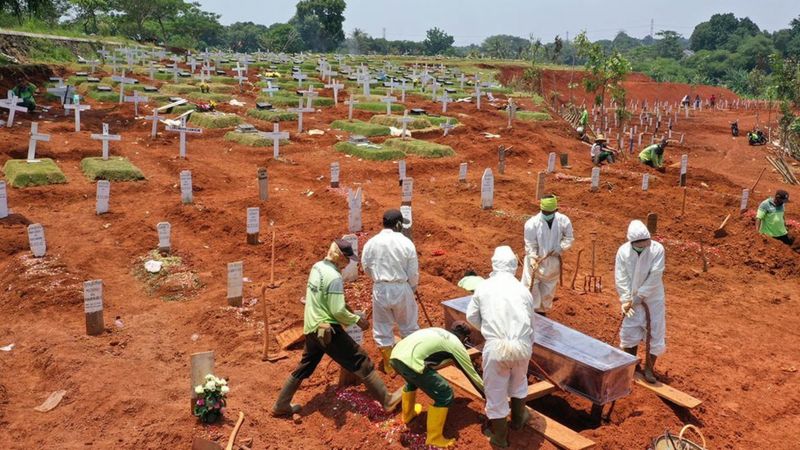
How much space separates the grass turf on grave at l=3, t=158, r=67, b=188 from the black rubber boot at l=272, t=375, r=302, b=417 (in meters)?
11.1

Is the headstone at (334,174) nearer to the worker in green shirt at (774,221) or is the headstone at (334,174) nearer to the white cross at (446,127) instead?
the worker in green shirt at (774,221)

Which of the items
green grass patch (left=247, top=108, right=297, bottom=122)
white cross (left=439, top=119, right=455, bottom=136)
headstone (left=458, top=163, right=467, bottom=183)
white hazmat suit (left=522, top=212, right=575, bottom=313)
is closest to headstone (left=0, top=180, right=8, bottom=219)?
white hazmat suit (left=522, top=212, right=575, bottom=313)

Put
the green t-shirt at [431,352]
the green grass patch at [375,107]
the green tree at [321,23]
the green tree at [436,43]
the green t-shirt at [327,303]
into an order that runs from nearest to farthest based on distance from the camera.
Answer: the green t-shirt at [431,352]
the green t-shirt at [327,303]
the green grass patch at [375,107]
the green tree at [321,23]
the green tree at [436,43]

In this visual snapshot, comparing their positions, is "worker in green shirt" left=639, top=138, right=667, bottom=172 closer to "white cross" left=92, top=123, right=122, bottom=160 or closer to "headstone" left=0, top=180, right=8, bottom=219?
"white cross" left=92, top=123, right=122, bottom=160

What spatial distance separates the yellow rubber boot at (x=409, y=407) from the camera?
6047 millimetres

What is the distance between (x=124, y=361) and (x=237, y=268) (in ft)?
6.10

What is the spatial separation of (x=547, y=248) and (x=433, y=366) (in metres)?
3.76

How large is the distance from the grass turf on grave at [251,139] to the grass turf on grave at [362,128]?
3.23 meters

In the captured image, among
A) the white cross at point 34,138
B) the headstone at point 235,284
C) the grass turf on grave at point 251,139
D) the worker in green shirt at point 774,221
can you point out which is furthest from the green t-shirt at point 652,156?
the white cross at point 34,138

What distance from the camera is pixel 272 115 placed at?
26.8 metres

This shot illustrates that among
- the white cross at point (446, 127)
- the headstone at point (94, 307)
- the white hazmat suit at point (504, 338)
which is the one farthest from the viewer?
the white cross at point (446, 127)

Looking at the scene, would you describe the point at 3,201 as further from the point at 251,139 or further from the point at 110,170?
the point at 251,139

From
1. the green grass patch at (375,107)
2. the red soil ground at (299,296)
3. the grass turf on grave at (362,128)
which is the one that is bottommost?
the red soil ground at (299,296)

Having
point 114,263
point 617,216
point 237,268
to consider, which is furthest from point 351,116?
point 237,268
